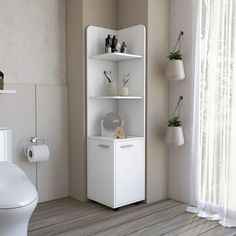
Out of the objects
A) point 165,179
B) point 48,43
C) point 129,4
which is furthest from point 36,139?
point 129,4

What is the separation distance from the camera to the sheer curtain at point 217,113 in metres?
2.64

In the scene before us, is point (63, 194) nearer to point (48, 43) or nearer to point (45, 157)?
point (45, 157)

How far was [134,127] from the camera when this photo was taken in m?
3.18

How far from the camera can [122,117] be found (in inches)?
131

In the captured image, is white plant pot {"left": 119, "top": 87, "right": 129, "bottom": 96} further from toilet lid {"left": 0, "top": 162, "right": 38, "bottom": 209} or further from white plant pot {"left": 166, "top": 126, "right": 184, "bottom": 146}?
toilet lid {"left": 0, "top": 162, "right": 38, "bottom": 209}

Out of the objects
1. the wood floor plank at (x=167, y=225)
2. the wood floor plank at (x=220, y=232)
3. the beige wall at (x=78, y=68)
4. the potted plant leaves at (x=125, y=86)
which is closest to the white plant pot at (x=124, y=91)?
the potted plant leaves at (x=125, y=86)

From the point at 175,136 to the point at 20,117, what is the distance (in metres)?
1.49

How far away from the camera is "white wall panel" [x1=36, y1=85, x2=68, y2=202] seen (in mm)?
3129

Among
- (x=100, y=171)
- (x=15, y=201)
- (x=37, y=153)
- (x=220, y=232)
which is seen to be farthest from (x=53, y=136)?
(x=220, y=232)

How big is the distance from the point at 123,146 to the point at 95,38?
3.69 feet

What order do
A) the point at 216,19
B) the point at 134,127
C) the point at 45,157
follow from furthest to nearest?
the point at 134,127
the point at 45,157
the point at 216,19

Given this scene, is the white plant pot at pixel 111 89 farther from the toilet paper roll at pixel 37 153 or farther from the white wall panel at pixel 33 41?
the toilet paper roll at pixel 37 153

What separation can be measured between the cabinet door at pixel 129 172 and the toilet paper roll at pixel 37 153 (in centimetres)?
69

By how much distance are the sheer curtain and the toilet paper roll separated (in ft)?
4.76
